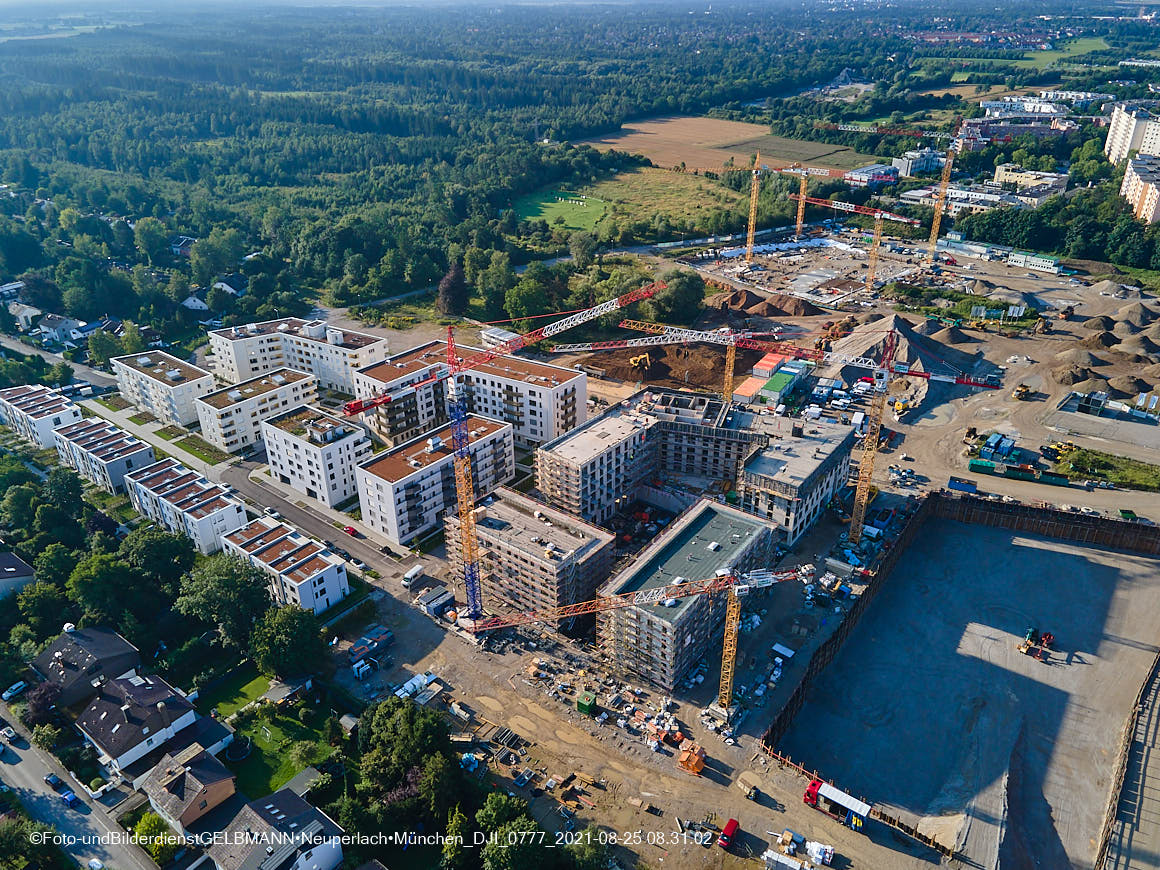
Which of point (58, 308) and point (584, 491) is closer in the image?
point (584, 491)

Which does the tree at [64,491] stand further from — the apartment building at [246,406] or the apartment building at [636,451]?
the apartment building at [636,451]

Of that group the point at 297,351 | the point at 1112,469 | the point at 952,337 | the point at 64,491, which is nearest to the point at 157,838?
the point at 64,491

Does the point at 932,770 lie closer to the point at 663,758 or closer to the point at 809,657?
the point at 809,657

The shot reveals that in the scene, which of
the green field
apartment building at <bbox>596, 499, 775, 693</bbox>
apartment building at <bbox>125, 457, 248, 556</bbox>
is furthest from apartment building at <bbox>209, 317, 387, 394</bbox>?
the green field

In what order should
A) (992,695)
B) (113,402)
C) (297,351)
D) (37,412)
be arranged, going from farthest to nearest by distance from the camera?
(297,351) < (113,402) < (37,412) < (992,695)

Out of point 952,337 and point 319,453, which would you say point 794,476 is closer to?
point 319,453

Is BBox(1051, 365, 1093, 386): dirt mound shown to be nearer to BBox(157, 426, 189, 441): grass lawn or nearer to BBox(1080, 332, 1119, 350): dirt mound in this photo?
BBox(1080, 332, 1119, 350): dirt mound

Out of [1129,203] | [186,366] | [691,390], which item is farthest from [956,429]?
[1129,203]
